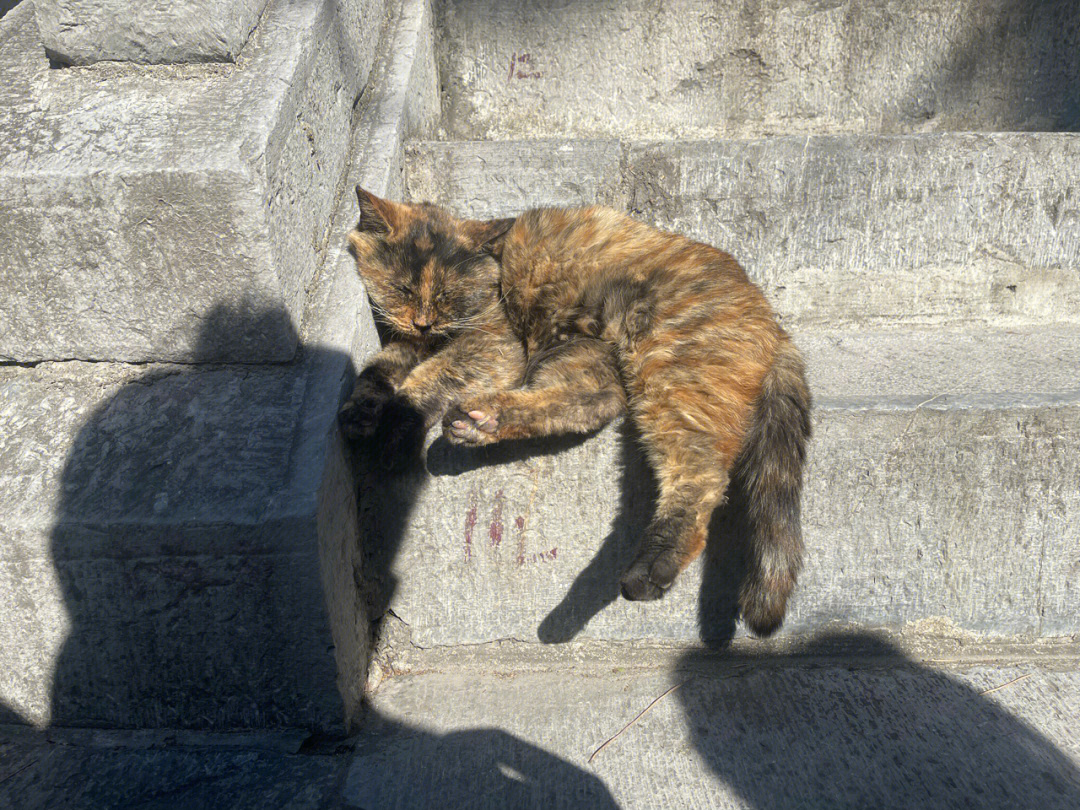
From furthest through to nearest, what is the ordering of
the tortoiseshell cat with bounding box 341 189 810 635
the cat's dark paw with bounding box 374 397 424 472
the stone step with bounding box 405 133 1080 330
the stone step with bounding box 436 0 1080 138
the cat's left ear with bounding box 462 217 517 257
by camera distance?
the stone step with bounding box 436 0 1080 138
the stone step with bounding box 405 133 1080 330
the cat's left ear with bounding box 462 217 517 257
the cat's dark paw with bounding box 374 397 424 472
the tortoiseshell cat with bounding box 341 189 810 635

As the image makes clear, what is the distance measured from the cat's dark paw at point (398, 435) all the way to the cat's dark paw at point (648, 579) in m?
0.75

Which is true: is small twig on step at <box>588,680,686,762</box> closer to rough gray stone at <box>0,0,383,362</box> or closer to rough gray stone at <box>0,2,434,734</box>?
rough gray stone at <box>0,2,434,734</box>

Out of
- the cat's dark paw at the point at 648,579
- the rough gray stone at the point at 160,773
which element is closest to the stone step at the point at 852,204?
the cat's dark paw at the point at 648,579

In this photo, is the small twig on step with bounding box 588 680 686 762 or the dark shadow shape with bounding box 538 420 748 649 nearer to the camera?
the small twig on step with bounding box 588 680 686 762

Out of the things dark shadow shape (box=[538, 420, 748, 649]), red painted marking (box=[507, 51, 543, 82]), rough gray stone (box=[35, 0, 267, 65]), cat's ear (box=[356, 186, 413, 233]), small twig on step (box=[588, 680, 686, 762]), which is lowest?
small twig on step (box=[588, 680, 686, 762])

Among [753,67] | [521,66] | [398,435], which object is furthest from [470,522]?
[753,67]

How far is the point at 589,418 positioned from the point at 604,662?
0.81 m

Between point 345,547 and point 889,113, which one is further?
point 889,113

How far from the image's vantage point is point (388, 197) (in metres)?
2.90

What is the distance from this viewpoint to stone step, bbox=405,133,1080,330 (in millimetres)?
3020

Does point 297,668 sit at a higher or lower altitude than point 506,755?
higher

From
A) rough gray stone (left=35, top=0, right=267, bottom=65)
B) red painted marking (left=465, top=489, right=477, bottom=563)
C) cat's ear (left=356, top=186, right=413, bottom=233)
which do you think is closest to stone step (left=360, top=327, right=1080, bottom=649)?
red painted marking (left=465, top=489, right=477, bottom=563)

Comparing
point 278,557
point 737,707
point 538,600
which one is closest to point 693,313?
point 538,600

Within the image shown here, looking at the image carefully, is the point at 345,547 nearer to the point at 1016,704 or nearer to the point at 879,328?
the point at 1016,704
